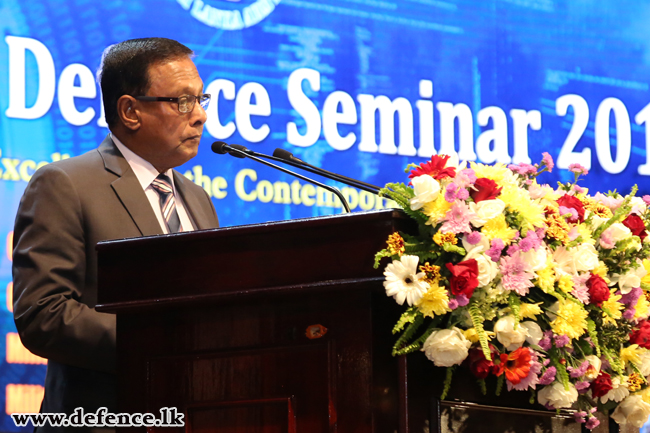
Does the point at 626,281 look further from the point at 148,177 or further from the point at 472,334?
the point at 148,177

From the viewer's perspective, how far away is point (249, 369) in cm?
145

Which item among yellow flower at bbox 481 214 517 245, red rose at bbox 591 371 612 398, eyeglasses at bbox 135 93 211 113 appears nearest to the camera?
yellow flower at bbox 481 214 517 245

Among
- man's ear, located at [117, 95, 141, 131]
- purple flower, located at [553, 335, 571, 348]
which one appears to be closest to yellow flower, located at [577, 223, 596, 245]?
purple flower, located at [553, 335, 571, 348]

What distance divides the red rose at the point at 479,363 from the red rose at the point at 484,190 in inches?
9.6

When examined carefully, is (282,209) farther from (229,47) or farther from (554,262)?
(554,262)

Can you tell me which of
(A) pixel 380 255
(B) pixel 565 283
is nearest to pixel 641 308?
(B) pixel 565 283

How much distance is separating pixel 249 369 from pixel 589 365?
56 cm

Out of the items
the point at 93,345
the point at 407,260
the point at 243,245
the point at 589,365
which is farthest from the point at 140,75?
the point at 589,365

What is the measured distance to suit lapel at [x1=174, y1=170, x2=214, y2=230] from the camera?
2.31m

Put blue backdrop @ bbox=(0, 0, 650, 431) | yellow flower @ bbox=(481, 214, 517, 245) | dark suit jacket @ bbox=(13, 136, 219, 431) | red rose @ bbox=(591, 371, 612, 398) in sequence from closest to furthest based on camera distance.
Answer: yellow flower @ bbox=(481, 214, 517, 245) → red rose @ bbox=(591, 371, 612, 398) → dark suit jacket @ bbox=(13, 136, 219, 431) → blue backdrop @ bbox=(0, 0, 650, 431)

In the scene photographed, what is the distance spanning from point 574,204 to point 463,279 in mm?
373

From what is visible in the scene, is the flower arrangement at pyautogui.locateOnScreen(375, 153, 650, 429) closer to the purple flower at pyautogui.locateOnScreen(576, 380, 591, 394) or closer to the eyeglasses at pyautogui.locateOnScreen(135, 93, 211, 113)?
the purple flower at pyautogui.locateOnScreen(576, 380, 591, 394)

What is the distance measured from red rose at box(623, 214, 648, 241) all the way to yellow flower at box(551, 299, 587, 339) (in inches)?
11.8

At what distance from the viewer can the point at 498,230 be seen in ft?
4.66
